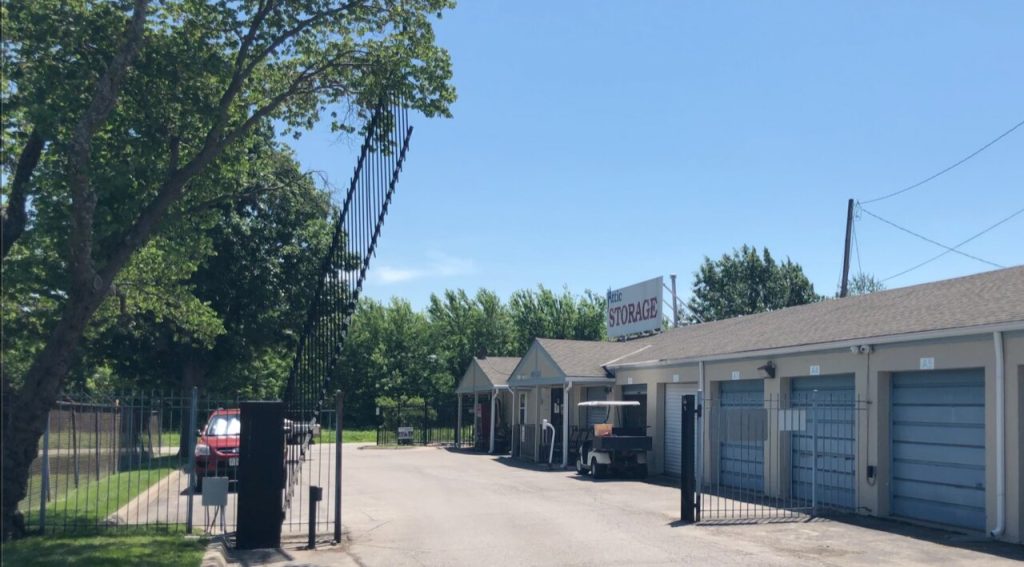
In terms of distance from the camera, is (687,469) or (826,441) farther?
(826,441)

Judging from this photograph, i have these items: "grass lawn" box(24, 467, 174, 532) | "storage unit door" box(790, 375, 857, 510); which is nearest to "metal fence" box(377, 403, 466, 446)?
"grass lawn" box(24, 467, 174, 532)

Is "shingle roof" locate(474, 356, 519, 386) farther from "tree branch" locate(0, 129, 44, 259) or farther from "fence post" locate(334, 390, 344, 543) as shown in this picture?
"tree branch" locate(0, 129, 44, 259)

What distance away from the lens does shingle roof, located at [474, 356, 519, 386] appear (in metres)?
37.3

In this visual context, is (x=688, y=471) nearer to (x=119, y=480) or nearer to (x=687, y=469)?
(x=687, y=469)

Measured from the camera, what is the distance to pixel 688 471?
51.6 feet

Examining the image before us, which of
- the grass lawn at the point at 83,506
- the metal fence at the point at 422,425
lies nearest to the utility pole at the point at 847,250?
the metal fence at the point at 422,425

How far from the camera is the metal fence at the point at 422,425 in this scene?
1747 inches

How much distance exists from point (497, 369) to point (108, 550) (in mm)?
28010

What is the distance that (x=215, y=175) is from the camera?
14602 millimetres

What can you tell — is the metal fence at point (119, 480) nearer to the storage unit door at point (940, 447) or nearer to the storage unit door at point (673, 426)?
the storage unit door at point (940, 447)

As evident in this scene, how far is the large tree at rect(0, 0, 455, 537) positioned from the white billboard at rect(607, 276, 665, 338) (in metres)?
19.6

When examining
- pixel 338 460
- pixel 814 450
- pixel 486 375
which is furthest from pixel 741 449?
pixel 486 375

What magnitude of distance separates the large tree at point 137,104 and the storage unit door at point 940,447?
9.65 metres

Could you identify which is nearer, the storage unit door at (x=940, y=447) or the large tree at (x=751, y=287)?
the storage unit door at (x=940, y=447)
